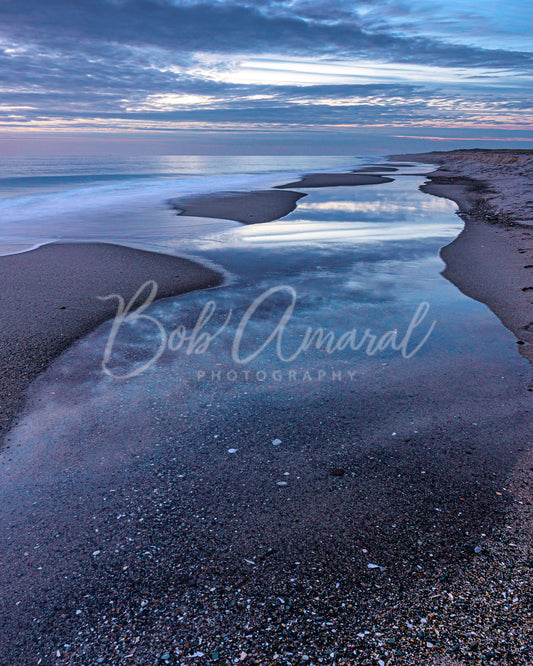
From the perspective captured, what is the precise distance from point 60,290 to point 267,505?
7.43 m

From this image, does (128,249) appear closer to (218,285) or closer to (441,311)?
(218,285)

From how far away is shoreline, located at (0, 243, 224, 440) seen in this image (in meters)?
6.43

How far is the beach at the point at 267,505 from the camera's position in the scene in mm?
2934

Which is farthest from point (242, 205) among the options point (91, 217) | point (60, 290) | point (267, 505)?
point (267, 505)

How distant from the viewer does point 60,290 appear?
959 centimetres

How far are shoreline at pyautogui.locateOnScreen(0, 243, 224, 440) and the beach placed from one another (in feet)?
0.25

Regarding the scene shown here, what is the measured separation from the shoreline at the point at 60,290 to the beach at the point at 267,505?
77 mm

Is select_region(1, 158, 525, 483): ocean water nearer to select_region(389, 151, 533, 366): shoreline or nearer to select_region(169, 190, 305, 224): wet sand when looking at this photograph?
select_region(389, 151, 533, 366): shoreline

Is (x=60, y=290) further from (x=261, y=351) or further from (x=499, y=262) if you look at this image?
(x=499, y=262)

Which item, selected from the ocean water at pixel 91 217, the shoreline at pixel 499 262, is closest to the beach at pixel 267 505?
the shoreline at pixel 499 262

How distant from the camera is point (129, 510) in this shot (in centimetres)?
396

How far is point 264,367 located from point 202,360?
0.93 meters

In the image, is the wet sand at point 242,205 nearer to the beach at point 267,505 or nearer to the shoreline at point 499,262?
the shoreline at point 499,262

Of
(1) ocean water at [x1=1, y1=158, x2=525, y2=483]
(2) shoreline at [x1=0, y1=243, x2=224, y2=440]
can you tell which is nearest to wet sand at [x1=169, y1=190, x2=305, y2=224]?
(1) ocean water at [x1=1, y1=158, x2=525, y2=483]
